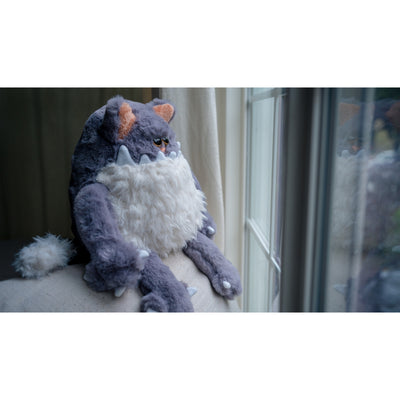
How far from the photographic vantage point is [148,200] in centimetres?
68

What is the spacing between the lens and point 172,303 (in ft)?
2.12

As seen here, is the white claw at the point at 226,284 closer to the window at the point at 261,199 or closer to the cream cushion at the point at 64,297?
the cream cushion at the point at 64,297

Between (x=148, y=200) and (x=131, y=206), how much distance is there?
0.04m

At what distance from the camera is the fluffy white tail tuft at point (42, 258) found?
2.26ft

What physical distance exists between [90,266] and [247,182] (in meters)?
0.78

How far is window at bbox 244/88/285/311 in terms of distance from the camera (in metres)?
0.97

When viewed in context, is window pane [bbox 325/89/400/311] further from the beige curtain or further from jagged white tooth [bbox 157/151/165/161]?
the beige curtain

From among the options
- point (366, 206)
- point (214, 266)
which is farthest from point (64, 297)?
point (366, 206)

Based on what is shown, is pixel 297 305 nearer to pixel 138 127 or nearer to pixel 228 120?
pixel 138 127

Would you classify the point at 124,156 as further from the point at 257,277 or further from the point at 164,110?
the point at 257,277

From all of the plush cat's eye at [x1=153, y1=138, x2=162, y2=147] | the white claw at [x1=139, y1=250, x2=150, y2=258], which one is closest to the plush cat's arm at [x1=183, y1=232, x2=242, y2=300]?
the white claw at [x1=139, y1=250, x2=150, y2=258]

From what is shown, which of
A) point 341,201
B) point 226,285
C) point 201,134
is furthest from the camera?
point 201,134
